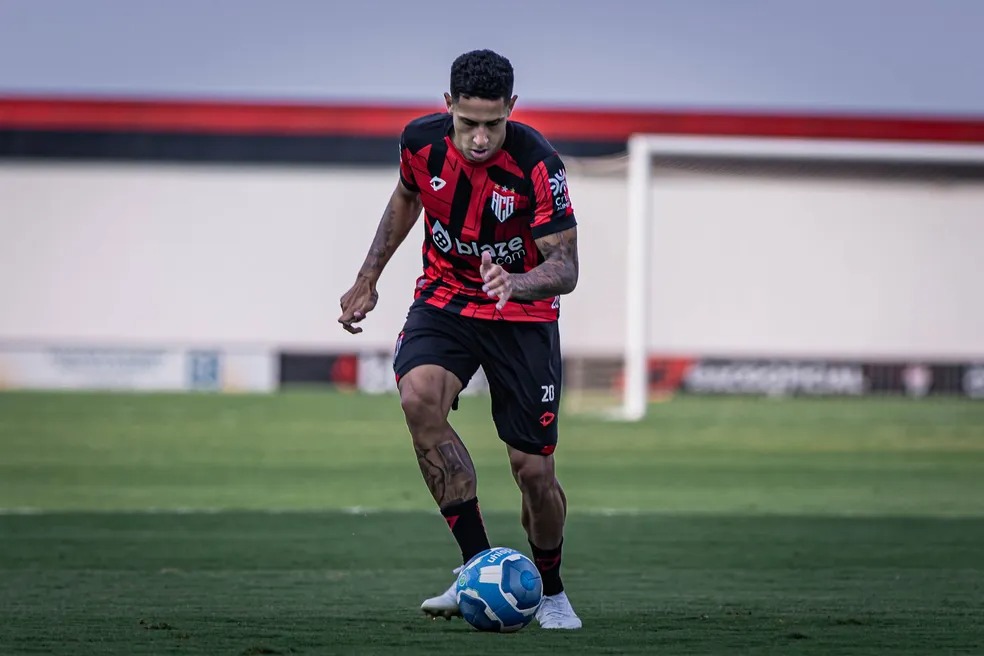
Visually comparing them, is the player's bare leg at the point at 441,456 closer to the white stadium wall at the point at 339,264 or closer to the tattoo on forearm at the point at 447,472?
the tattoo on forearm at the point at 447,472

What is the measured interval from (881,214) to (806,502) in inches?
955

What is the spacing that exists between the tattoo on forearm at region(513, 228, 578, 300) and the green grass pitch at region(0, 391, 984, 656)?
4.32ft

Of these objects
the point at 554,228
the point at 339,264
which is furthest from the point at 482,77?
the point at 339,264

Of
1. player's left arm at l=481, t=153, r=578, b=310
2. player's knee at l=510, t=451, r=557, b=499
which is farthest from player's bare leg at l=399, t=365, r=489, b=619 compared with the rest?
player's left arm at l=481, t=153, r=578, b=310

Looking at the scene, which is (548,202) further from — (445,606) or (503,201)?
(445,606)

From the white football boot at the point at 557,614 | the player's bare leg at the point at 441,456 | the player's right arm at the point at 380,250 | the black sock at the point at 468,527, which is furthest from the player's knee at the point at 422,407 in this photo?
the white football boot at the point at 557,614

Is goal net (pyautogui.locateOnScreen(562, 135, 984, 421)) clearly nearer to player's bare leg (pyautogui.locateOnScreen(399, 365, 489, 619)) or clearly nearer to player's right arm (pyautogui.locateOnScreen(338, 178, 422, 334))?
player's right arm (pyautogui.locateOnScreen(338, 178, 422, 334))

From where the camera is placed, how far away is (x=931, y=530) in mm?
10367

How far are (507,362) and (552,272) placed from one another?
0.56 m

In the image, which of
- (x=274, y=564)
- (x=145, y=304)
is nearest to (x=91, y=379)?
(x=145, y=304)

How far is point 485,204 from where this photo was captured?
6484 millimetres

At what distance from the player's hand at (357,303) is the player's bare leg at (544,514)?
85 cm

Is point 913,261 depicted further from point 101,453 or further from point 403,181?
point 403,181

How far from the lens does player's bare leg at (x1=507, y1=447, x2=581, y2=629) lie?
6.64 metres
